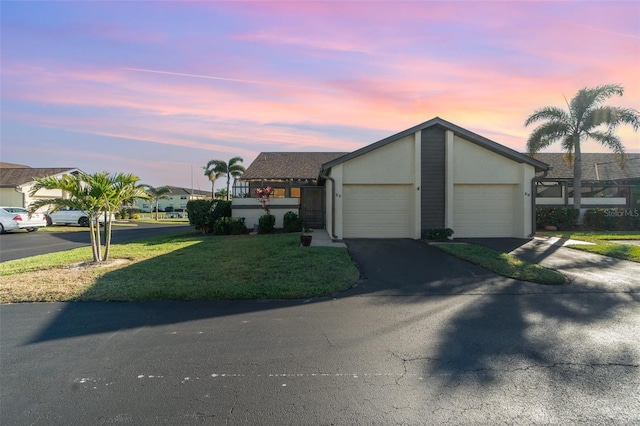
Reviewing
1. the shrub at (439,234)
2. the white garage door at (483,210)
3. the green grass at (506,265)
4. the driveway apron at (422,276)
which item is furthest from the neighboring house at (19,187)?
the green grass at (506,265)

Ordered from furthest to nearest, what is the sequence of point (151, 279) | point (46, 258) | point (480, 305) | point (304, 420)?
point (46, 258), point (151, 279), point (480, 305), point (304, 420)

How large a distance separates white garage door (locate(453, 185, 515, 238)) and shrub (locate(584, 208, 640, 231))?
8.00m

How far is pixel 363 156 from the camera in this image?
43.8ft

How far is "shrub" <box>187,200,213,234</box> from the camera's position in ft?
56.1

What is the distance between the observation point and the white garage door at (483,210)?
543 inches

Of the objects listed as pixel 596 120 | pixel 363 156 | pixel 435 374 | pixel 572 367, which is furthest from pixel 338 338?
pixel 596 120

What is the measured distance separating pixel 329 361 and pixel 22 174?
37.4 m

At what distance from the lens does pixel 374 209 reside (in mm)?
13711

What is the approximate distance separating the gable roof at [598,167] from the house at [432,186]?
35.8ft

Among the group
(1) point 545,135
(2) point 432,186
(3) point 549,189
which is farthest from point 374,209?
(3) point 549,189

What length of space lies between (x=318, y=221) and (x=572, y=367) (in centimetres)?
1590

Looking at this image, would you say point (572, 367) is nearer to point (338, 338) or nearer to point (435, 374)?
point (435, 374)

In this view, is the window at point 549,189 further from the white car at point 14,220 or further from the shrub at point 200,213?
the white car at point 14,220

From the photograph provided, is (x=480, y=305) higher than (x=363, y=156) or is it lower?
lower
